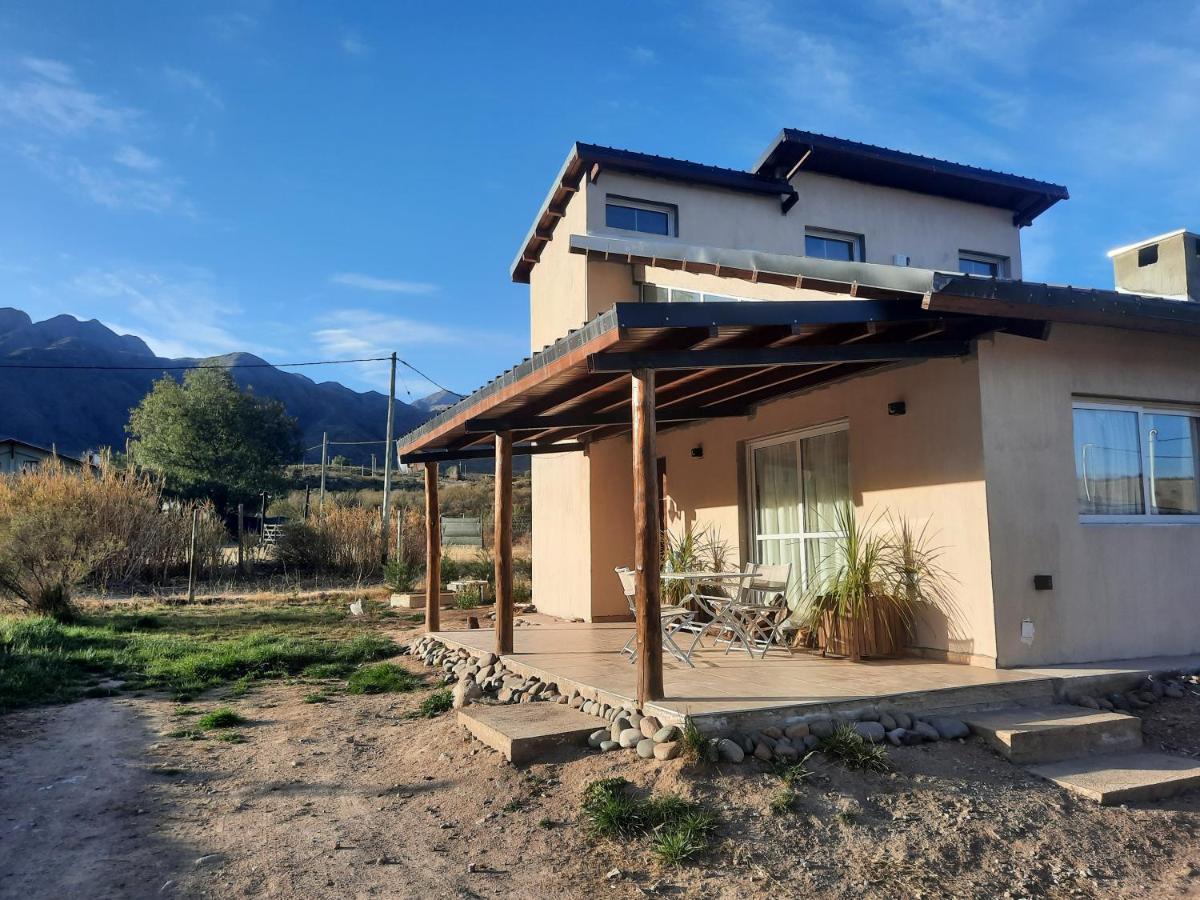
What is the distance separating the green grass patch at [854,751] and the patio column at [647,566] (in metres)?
1.05

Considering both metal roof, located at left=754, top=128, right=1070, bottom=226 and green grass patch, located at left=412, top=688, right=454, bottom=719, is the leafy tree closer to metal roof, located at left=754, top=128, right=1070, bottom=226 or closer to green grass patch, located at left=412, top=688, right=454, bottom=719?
metal roof, located at left=754, top=128, right=1070, bottom=226

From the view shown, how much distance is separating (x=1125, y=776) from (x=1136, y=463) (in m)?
3.41

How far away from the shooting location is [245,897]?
3555 mm

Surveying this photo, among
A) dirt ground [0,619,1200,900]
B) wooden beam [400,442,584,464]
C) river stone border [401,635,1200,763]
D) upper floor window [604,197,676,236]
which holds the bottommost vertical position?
dirt ground [0,619,1200,900]

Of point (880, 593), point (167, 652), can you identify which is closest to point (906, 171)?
point (880, 593)

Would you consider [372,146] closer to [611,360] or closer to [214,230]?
[214,230]

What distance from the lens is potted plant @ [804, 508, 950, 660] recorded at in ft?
22.0

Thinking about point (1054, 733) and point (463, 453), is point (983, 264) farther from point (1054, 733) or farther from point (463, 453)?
point (1054, 733)

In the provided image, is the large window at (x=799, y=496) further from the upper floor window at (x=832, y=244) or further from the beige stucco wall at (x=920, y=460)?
the upper floor window at (x=832, y=244)

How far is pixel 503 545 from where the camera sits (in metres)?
7.79

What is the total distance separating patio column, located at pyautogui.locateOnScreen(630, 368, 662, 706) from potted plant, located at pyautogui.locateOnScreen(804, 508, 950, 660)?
7.69 ft

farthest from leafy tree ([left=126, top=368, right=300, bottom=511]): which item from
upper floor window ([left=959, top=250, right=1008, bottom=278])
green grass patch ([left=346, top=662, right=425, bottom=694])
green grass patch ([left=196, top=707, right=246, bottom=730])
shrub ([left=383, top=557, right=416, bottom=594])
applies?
upper floor window ([left=959, top=250, right=1008, bottom=278])

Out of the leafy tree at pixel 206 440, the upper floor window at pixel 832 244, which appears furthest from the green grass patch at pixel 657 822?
the leafy tree at pixel 206 440

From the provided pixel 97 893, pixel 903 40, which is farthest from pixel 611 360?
pixel 903 40
